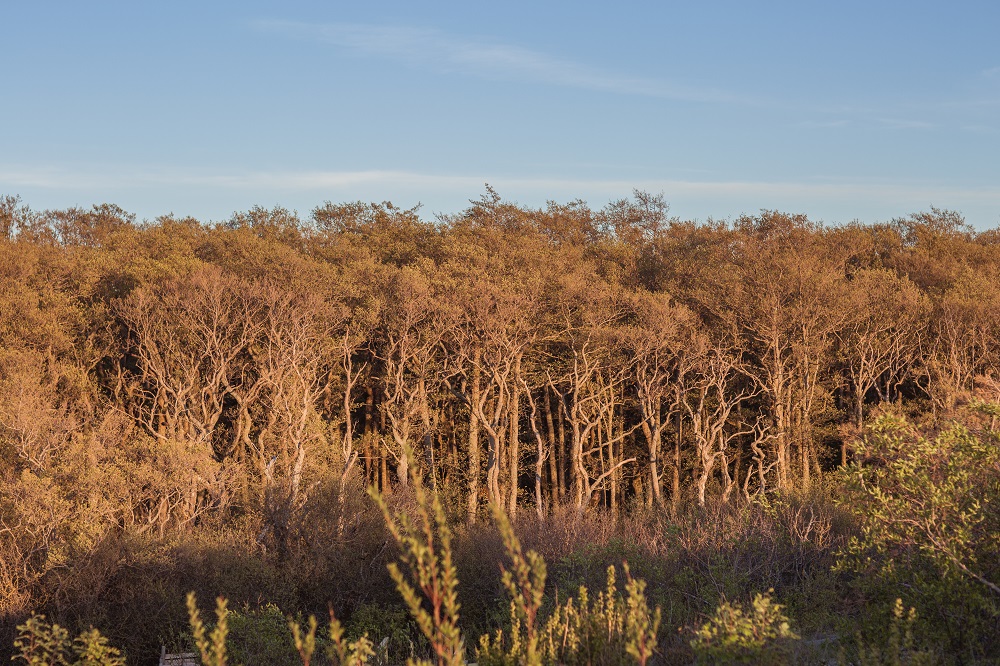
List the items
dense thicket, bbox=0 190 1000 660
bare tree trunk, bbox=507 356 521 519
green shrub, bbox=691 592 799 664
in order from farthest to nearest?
bare tree trunk, bbox=507 356 521 519
dense thicket, bbox=0 190 1000 660
green shrub, bbox=691 592 799 664

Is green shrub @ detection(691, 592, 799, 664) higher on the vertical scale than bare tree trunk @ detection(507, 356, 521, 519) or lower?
higher

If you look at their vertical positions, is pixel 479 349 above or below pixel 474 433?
above

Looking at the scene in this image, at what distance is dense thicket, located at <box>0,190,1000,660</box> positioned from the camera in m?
38.4

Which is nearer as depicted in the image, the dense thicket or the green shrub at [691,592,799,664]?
the green shrub at [691,592,799,664]

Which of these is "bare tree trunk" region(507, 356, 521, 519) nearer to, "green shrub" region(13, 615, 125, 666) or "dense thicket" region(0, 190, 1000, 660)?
"dense thicket" region(0, 190, 1000, 660)

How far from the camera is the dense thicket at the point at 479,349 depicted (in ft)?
126

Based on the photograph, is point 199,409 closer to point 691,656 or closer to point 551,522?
point 551,522

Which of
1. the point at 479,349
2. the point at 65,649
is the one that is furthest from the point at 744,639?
the point at 479,349

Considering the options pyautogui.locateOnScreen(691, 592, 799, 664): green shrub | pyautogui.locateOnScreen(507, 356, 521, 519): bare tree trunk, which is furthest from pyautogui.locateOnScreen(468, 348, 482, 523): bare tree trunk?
pyautogui.locateOnScreen(691, 592, 799, 664): green shrub

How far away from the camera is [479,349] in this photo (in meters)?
41.7

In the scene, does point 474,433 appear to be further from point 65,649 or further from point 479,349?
point 65,649

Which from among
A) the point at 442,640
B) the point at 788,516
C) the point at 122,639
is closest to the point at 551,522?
the point at 788,516

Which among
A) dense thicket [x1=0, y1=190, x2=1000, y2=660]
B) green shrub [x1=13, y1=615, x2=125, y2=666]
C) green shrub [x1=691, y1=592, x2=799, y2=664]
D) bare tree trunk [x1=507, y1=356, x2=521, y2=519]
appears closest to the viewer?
green shrub [x1=691, y1=592, x2=799, y2=664]

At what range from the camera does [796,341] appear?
42.2m
